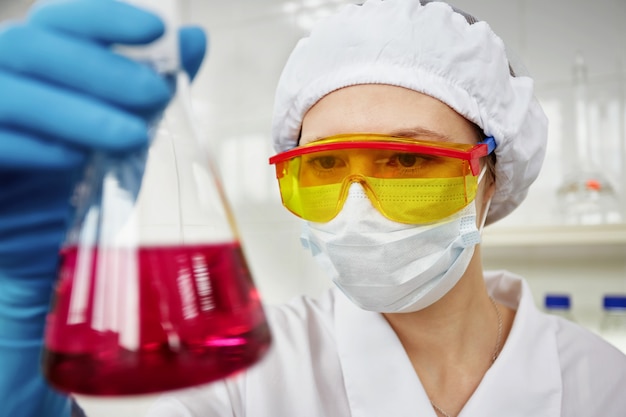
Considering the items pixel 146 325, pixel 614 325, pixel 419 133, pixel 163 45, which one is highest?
pixel 163 45

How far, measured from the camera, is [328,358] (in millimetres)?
1179

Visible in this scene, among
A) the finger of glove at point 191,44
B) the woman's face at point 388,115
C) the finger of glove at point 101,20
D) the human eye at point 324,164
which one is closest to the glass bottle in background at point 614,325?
the woman's face at point 388,115

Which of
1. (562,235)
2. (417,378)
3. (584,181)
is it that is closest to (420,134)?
(417,378)

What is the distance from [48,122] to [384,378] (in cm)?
84

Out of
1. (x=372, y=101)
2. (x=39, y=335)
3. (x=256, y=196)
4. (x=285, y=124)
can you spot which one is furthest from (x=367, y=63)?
(x=256, y=196)

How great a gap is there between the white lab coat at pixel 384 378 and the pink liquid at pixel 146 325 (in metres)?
0.61

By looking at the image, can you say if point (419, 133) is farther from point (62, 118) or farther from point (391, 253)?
point (62, 118)

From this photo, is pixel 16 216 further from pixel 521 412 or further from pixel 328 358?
pixel 521 412

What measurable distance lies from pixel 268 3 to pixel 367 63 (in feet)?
5.04

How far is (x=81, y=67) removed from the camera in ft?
1.50

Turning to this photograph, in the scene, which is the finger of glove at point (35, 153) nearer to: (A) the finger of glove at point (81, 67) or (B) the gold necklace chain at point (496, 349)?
(A) the finger of glove at point (81, 67)

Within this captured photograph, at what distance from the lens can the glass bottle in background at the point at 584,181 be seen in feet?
5.74

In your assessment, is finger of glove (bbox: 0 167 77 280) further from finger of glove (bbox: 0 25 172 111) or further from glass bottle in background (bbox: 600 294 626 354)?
glass bottle in background (bbox: 600 294 626 354)

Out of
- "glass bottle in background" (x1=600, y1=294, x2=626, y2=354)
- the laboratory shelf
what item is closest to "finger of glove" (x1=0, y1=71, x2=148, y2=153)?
the laboratory shelf
